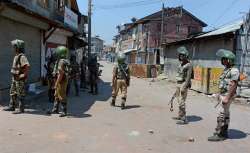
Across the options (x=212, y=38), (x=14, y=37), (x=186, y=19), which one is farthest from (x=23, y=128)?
(x=186, y=19)

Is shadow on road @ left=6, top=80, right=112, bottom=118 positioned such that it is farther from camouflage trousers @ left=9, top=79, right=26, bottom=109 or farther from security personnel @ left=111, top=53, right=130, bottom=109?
security personnel @ left=111, top=53, right=130, bottom=109

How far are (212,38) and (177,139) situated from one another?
48.8ft

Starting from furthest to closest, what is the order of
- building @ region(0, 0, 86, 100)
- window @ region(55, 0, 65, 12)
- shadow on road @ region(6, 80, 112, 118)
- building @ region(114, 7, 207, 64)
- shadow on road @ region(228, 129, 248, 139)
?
building @ region(114, 7, 207, 64), window @ region(55, 0, 65, 12), building @ region(0, 0, 86, 100), shadow on road @ region(6, 80, 112, 118), shadow on road @ region(228, 129, 248, 139)

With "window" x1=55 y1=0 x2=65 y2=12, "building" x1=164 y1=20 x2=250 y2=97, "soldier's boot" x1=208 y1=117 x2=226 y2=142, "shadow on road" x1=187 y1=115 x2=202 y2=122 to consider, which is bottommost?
"shadow on road" x1=187 y1=115 x2=202 y2=122

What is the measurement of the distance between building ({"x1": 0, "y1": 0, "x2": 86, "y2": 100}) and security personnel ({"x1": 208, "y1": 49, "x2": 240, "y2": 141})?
6.46 meters

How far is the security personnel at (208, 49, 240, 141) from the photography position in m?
8.45

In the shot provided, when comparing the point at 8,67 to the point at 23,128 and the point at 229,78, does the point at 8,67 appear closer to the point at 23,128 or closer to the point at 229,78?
the point at 23,128

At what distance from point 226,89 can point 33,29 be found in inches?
405

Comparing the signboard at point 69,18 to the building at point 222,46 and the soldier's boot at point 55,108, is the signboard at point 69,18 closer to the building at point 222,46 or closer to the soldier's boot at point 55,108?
the building at point 222,46

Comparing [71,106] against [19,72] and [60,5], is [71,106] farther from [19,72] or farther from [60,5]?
[60,5]

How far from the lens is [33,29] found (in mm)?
16750

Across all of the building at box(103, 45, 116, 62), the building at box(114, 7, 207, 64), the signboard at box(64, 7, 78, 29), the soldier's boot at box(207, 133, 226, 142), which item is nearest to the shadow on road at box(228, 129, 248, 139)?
the soldier's boot at box(207, 133, 226, 142)

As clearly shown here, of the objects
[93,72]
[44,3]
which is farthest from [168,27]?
[93,72]

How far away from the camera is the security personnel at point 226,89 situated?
8.45m
